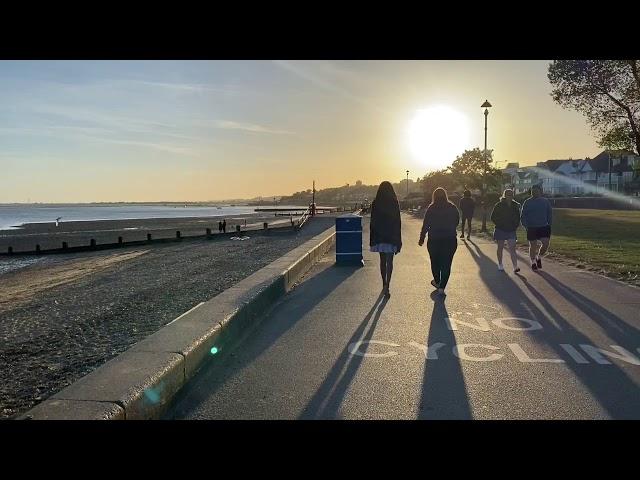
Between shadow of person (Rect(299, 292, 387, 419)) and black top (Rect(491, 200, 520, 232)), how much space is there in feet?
22.3

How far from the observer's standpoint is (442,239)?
10312 mm

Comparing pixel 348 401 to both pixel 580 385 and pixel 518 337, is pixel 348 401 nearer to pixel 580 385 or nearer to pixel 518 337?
pixel 580 385

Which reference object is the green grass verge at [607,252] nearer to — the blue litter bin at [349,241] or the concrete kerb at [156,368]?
the blue litter bin at [349,241]

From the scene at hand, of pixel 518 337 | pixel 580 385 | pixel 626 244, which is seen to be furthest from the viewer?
pixel 626 244

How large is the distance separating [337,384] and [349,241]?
380 inches

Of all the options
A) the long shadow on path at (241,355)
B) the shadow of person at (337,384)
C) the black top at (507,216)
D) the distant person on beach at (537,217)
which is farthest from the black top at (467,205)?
the shadow of person at (337,384)

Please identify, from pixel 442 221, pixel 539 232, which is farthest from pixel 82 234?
pixel 442 221

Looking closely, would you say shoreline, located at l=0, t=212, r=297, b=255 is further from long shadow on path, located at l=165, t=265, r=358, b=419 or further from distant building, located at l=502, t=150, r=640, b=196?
distant building, located at l=502, t=150, r=640, b=196

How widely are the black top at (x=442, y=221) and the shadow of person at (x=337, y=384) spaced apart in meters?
3.58

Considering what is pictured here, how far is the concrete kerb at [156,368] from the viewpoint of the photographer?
12.7 ft

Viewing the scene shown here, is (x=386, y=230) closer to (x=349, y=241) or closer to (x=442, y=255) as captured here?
(x=442, y=255)
